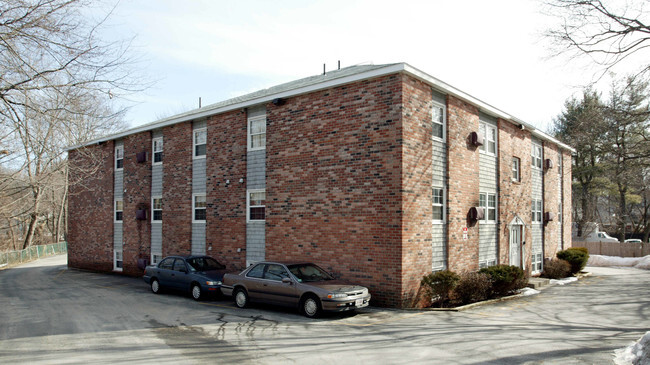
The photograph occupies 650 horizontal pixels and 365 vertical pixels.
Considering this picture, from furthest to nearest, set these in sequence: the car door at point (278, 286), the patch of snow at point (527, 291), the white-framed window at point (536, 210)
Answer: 1. the white-framed window at point (536, 210)
2. the patch of snow at point (527, 291)
3. the car door at point (278, 286)

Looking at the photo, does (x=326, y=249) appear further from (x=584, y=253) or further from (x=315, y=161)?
(x=584, y=253)

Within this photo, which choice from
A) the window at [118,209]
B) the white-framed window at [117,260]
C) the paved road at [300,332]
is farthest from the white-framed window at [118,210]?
the paved road at [300,332]

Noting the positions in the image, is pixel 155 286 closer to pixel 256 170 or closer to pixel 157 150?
pixel 256 170

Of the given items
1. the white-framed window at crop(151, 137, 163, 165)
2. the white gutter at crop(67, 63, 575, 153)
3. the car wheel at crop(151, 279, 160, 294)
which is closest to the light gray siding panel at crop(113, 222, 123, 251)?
the white-framed window at crop(151, 137, 163, 165)

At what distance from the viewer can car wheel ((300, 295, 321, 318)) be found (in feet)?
37.3

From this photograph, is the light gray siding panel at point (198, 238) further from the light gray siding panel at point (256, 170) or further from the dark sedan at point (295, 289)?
the dark sedan at point (295, 289)

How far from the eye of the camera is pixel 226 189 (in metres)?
18.1

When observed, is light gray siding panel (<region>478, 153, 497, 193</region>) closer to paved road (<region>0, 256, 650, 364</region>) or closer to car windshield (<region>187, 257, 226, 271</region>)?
paved road (<region>0, 256, 650, 364</region>)

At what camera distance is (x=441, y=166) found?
1495 cm

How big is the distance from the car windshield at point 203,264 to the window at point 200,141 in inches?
198

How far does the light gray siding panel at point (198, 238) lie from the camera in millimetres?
18969

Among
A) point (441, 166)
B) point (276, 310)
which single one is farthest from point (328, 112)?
point (276, 310)

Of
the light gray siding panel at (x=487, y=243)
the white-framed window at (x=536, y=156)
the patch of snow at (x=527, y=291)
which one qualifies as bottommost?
the patch of snow at (x=527, y=291)

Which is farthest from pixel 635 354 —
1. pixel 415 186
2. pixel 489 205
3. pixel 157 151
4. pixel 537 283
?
pixel 157 151
